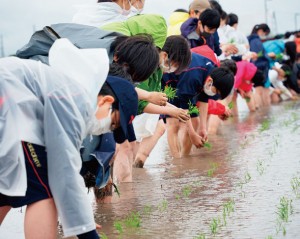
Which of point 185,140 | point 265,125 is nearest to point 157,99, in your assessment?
point 185,140

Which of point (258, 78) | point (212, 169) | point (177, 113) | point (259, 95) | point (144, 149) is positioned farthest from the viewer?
point (259, 95)

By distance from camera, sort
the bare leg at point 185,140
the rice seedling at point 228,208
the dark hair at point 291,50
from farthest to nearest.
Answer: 1. the dark hair at point 291,50
2. the bare leg at point 185,140
3. the rice seedling at point 228,208

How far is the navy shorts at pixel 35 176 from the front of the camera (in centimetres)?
435

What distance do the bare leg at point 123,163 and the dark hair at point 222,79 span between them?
1.89 meters

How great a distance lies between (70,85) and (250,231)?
158 centimetres

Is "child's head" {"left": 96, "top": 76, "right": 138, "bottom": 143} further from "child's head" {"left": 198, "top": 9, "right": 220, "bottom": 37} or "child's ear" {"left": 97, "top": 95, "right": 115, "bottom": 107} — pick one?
"child's head" {"left": 198, "top": 9, "right": 220, "bottom": 37}

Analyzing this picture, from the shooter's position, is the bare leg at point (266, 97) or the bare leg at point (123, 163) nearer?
the bare leg at point (123, 163)

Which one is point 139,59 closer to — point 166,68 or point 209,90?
point 166,68

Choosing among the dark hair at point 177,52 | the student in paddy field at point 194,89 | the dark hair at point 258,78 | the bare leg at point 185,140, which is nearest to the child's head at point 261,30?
the dark hair at point 258,78

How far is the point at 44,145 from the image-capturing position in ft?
14.4

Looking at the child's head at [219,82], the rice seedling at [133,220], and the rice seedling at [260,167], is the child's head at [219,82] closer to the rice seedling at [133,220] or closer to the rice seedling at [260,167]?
the rice seedling at [260,167]

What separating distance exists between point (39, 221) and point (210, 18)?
6.64 meters

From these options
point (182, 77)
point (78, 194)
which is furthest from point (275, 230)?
point (182, 77)

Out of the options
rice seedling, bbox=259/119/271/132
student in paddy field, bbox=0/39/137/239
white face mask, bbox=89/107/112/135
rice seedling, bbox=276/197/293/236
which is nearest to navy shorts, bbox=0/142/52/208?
student in paddy field, bbox=0/39/137/239
